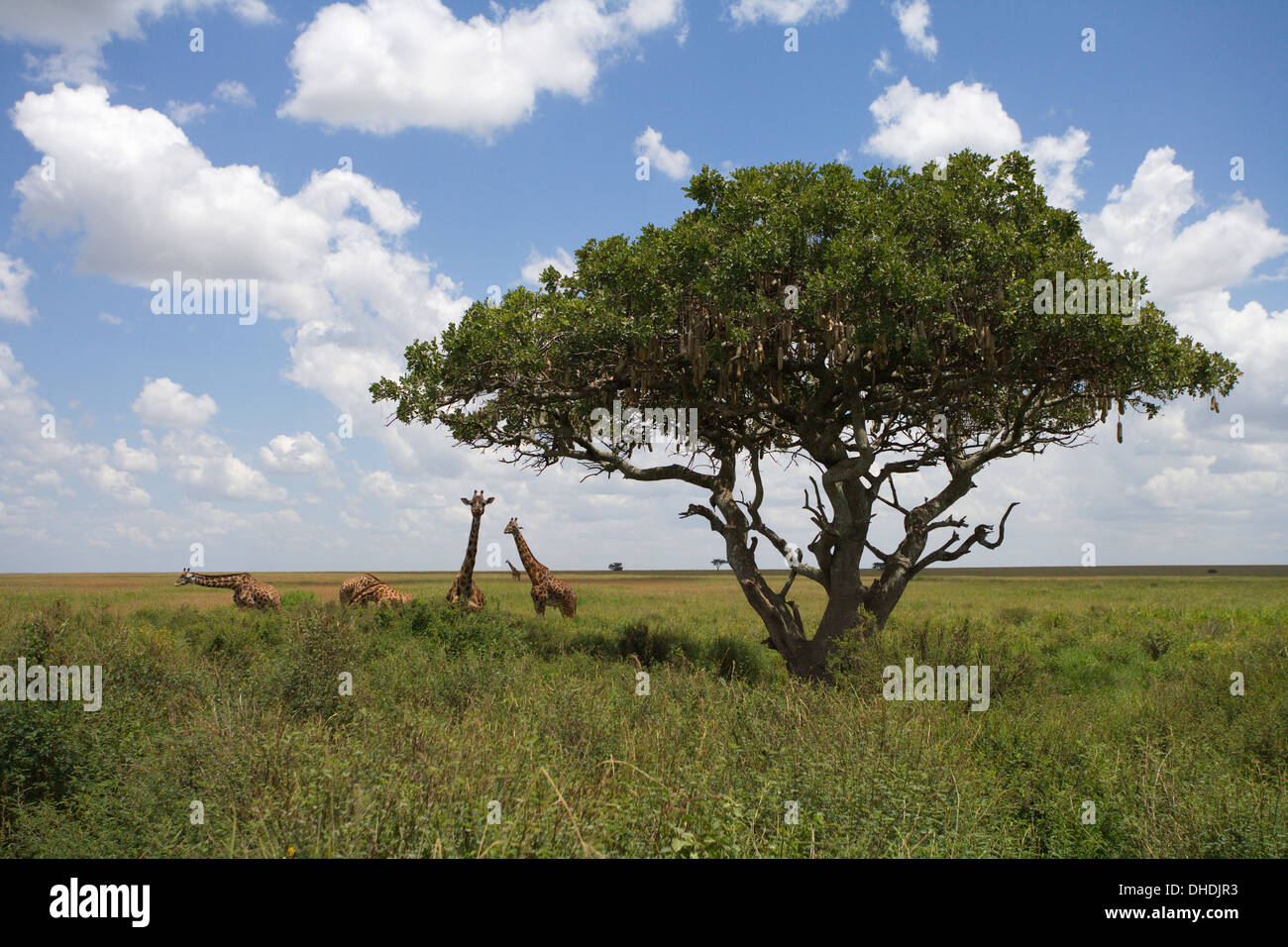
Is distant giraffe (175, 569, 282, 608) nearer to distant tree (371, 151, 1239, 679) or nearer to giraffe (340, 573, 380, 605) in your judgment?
giraffe (340, 573, 380, 605)

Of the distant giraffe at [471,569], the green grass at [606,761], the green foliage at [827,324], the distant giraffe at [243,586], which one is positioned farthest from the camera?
the distant giraffe at [243,586]

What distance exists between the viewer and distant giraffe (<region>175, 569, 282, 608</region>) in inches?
1196

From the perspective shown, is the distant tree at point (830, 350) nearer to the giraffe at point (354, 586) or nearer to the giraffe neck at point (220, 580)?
the giraffe at point (354, 586)

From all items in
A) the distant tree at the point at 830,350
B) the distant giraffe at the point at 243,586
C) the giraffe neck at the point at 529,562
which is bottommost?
the distant giraffe at the point at 243,586

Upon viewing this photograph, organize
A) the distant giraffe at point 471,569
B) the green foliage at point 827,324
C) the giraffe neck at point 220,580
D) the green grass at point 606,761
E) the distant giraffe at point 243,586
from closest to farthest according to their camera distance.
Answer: the green grass at point 606,761 < the green foliage at point 827,324 < the distant giraffe at point 471,569 < the distant giraffe at point 243,586 < the giraffe neck at point 220,580

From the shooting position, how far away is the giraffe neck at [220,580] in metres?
31.7

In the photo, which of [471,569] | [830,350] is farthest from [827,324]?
[471,569]

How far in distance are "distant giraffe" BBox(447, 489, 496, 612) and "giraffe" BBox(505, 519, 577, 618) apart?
3.94ft

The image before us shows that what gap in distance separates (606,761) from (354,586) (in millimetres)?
20271

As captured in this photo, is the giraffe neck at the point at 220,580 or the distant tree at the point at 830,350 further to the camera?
the giraffe neck at the point at 220,580

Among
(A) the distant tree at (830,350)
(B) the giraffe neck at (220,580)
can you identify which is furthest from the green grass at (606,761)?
(B) the giraffe neck at (220,580)
